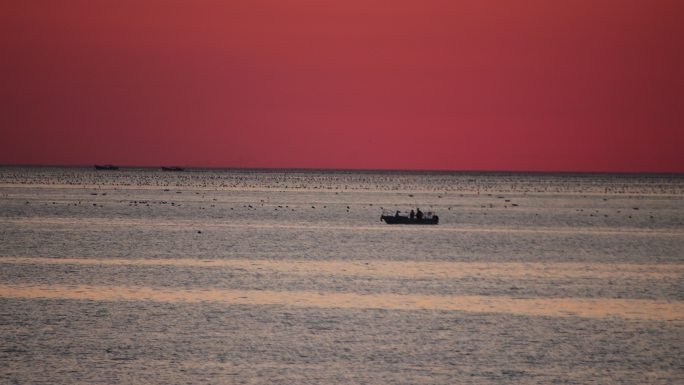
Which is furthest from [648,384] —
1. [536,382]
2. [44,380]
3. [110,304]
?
[110,304]

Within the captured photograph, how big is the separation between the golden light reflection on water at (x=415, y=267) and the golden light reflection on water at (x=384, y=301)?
6.73 metres

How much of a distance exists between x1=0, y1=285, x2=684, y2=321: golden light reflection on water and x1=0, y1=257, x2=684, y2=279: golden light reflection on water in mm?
6731

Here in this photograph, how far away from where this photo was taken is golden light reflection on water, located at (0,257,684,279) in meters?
36.8

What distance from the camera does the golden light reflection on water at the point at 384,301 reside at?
2670 cm

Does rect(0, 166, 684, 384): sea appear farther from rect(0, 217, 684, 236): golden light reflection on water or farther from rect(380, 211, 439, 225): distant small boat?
rect(380, 211, 439, 225): distant small boat

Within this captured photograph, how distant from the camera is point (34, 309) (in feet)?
85.0

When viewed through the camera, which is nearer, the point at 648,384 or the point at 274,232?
the point at 648,384

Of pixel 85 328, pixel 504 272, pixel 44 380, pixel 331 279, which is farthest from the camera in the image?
pixel 504 272

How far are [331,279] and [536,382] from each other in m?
17.2

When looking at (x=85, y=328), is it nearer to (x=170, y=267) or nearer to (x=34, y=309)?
(x=34, y=309)

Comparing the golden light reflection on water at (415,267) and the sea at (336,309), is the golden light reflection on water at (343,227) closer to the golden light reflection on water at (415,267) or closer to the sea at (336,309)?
the sea at (336,309)

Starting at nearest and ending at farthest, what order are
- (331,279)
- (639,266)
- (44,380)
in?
1. (44,380)
2. (331,279)
3. (639,266)

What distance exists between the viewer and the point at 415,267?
3925cm

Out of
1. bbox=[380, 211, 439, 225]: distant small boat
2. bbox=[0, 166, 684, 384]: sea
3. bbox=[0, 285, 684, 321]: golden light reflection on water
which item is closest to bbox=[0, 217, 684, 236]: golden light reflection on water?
bbox=[380, 211, 439, 225]: distant small boat
